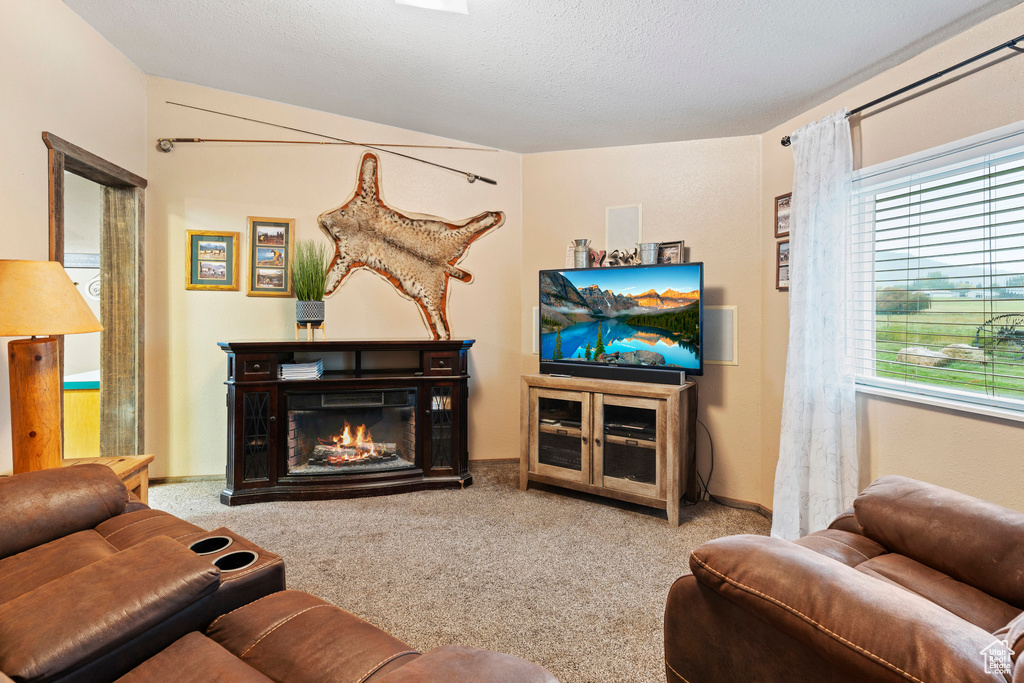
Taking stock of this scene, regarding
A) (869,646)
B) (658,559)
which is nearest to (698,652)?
(869,646)

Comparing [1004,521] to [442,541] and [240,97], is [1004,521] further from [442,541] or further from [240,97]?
[240,97]

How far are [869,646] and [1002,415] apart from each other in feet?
5.52

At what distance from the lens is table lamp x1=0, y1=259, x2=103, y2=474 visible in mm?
1820

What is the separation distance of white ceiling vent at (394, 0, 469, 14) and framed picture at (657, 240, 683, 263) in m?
1.81

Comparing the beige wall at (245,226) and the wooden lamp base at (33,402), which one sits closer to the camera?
the wooden lamp base at (33,402)

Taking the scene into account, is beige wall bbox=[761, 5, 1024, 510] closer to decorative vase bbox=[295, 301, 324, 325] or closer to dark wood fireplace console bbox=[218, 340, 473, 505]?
dark wood fireplace console bbox=[218, 340, 473, 505]

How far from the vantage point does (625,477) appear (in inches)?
123

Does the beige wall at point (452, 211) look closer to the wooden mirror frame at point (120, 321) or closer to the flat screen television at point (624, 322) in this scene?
the wooden mirror frame at point (120, 321)

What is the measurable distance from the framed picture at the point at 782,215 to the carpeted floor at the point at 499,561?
5.64 feet

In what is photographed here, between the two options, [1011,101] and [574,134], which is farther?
[574,134]

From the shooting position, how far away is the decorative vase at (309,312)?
3398mm

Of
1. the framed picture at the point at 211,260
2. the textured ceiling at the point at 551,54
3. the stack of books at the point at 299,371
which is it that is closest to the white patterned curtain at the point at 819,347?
the textured ceiling at the point at 551,54

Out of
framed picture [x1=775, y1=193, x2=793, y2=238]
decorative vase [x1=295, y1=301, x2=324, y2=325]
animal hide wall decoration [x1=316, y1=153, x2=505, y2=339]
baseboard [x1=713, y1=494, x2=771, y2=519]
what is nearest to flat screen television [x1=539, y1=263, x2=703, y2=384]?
framed picture [x1=775, y1=193, x2=793, y2=238]

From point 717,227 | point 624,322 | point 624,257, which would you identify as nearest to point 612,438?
point 624,322
